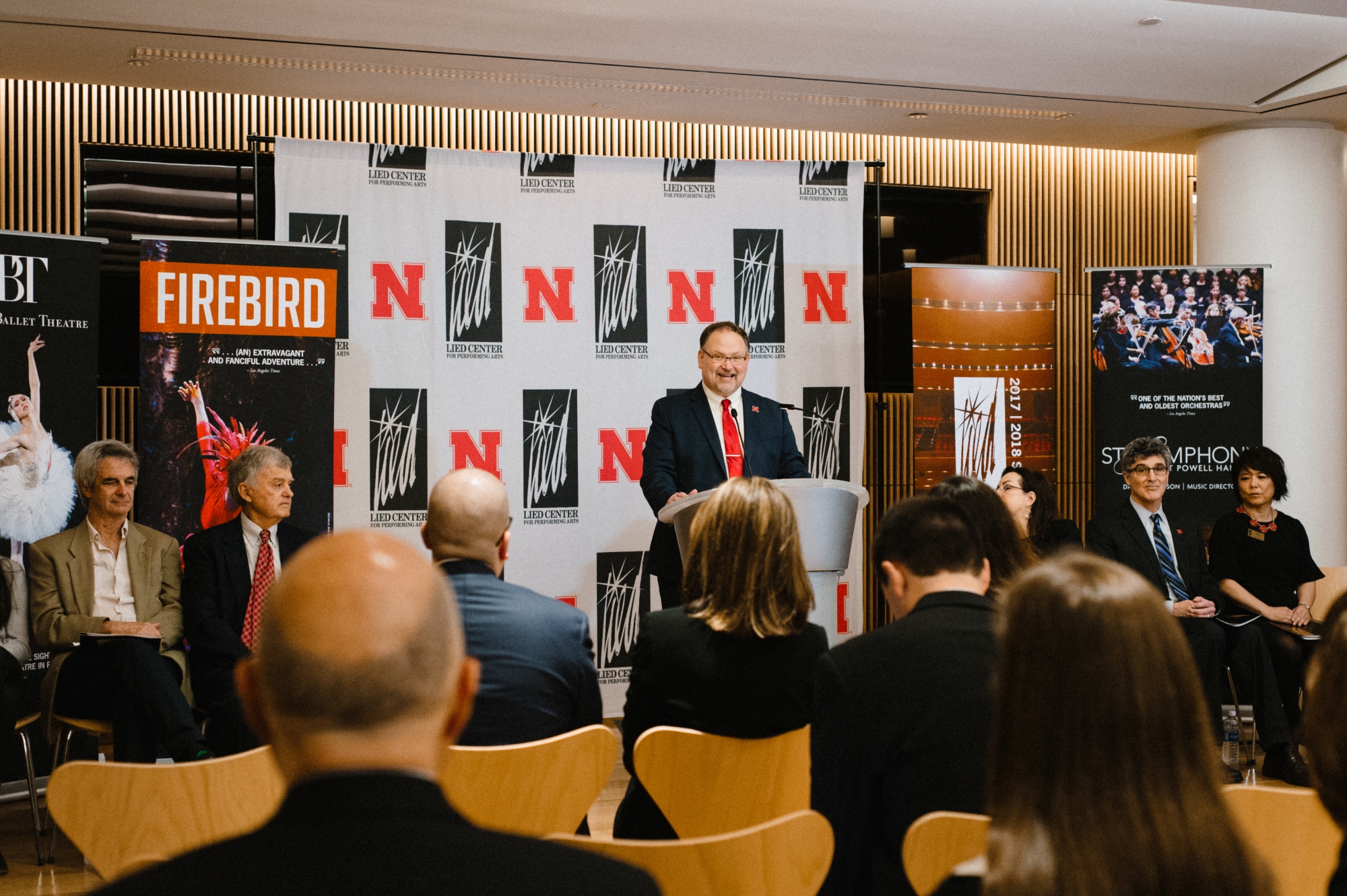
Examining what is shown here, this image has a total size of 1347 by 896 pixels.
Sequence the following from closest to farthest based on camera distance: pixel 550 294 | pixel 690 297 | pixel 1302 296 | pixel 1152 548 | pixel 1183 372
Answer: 1. pixel 1152 548
2. pixel 550 294
3. pixel 690 297
4. pixel 1183 372
5. pixel 1302 296

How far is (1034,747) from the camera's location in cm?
118

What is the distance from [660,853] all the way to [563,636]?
1.07 m

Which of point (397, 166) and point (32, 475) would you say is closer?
point (32, 475)

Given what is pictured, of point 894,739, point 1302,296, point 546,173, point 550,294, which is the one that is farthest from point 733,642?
point 1302,296

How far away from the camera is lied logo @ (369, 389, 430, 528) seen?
5.98 meters

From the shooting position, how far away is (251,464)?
187 inches

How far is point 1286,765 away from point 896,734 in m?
4.16

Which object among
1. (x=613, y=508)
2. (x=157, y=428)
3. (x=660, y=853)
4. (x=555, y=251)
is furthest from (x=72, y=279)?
(x=660, y=853)

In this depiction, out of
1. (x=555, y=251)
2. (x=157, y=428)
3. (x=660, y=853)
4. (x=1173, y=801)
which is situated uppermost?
(x=555, y=251)

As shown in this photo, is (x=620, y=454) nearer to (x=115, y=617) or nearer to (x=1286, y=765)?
(x=115, y=617)

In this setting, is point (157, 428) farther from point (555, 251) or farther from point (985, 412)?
point (985, 412)

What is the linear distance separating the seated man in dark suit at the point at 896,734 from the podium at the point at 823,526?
2086 mm

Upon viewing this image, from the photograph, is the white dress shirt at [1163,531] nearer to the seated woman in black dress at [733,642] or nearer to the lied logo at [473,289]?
the lied logo at [473,289]

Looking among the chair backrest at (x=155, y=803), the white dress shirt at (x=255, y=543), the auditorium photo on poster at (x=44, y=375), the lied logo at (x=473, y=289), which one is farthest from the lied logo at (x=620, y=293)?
the chair backrest at (x=155, y=803)
